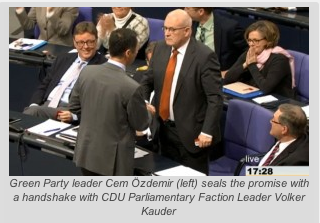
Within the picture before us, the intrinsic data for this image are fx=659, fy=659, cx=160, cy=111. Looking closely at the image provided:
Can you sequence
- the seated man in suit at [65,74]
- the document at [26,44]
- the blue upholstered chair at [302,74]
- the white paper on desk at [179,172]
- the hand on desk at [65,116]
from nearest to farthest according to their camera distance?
the white paper on desk at [179,172] → the hand on desk at [65,116] → the seated man in suit at [65,74] → the blue upholstered chair at [302,74] → the document at [26,44]

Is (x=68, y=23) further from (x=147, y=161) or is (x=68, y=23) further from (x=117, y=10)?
(x=147, y=161)

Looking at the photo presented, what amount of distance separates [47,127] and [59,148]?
0.37 m

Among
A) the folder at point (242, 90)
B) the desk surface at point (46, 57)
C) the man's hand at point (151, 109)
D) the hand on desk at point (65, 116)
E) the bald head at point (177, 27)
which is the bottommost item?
the hand on desk at point (65, 116)

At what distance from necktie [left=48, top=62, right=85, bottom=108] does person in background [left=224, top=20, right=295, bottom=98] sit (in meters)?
1.31

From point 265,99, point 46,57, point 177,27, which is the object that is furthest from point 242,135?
point 46,57

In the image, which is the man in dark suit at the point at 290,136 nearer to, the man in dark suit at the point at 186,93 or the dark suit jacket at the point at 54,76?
the man in dark suit at the point at 186,93

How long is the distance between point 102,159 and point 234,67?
1980 millimetres

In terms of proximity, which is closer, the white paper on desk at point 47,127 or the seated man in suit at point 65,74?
the white paper on desk at point 47,127

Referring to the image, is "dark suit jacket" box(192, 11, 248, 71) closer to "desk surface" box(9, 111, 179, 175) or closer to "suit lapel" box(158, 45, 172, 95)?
"suit lapel" box(158, 45, 172, 95)

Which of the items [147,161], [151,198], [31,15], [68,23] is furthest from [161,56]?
[31,15]

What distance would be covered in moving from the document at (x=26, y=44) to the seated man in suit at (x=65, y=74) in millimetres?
983

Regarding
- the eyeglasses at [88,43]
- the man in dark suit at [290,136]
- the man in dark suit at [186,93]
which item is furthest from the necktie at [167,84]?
the eyeglasses at [88,43]

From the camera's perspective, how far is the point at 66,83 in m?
5.34

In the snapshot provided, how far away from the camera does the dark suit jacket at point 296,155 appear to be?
3975 mm
